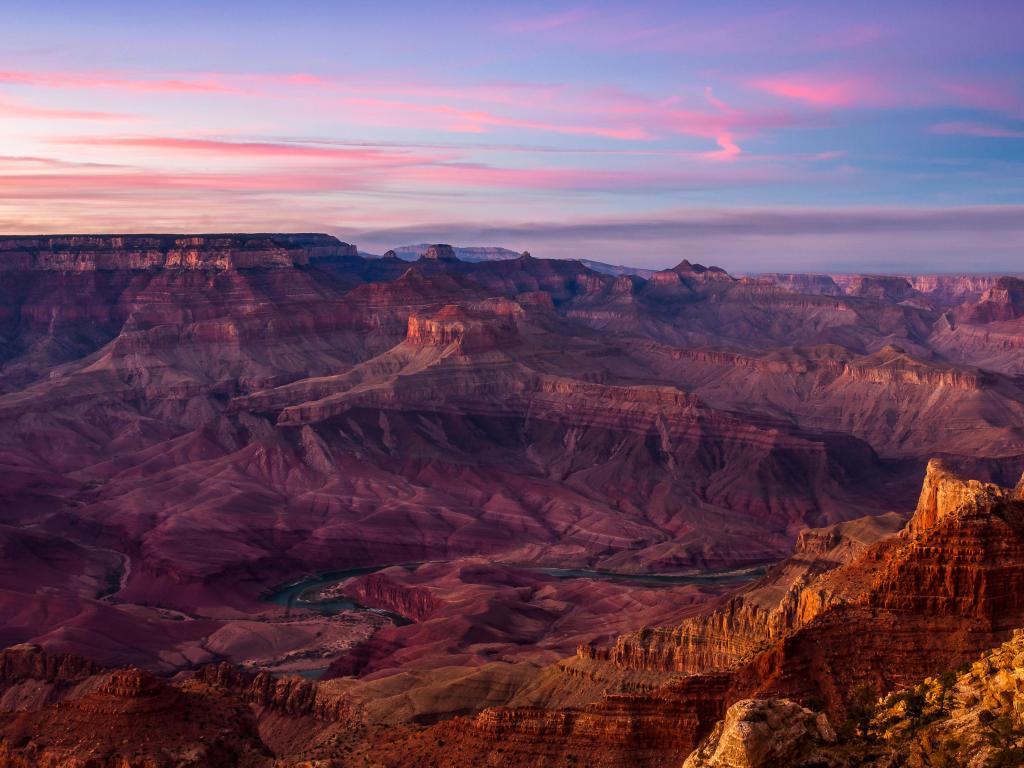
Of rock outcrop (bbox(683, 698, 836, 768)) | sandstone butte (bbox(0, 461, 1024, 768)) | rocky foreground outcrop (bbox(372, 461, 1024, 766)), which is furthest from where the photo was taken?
sandstone butte (bbox(0, 461, 1024, 768))

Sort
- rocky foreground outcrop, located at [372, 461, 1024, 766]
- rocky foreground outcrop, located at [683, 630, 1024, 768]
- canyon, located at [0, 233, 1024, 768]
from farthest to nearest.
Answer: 1. canyon, located at [0, 233, 1024, 768]
2. rocky foreground outcrop, located at [372, 461, 1024, 766]
3. rocky foreground outcrop, located at [683, 630, 1024, 768]

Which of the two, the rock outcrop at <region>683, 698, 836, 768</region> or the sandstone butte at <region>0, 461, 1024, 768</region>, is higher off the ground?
the rock outcrop at <region>683, 698, 836, 768</region>

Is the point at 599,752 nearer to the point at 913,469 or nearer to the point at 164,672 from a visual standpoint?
the point at 164,672

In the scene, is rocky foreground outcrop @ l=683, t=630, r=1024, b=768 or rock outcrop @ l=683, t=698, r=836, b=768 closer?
rocky foreground outcrop @ l=683, t=630, r=1024, b=768

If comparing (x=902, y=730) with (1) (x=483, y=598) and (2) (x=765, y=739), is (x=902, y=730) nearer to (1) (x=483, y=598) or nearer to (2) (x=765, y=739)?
(2) (x=765, y=739)

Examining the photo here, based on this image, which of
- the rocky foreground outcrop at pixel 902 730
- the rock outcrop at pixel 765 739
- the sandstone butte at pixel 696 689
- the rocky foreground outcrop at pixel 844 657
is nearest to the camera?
the rocky foreground outcrop at pixel 902 730

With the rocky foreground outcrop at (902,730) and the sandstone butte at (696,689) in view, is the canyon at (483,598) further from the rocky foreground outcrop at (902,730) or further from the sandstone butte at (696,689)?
the rocky foreground outcrop at (902,730)

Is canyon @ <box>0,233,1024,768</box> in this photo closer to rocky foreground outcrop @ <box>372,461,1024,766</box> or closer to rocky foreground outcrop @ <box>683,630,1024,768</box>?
rocky foreground outcrop @ <box>372,461,1024,766</box>

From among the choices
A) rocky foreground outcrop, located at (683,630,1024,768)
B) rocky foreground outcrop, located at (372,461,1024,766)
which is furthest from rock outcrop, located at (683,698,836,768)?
rocky foreground outcrop, located at (372,461,1024,766)

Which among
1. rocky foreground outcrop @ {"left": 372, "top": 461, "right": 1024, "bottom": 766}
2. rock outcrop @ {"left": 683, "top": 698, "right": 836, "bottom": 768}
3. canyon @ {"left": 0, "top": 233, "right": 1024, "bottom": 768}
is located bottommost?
canyon @ {"left": 0, "top": 233, "right": 1024, "bottom": 768}

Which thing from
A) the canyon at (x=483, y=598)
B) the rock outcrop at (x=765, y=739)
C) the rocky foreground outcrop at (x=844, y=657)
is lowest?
the canyon at (x=483, y=598)

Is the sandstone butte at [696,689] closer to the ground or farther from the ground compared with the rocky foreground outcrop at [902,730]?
closer to the ground

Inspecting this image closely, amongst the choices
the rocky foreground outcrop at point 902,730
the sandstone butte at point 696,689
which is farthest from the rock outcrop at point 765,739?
the sandstone butte at point 696,689

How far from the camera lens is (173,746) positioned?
175ft
